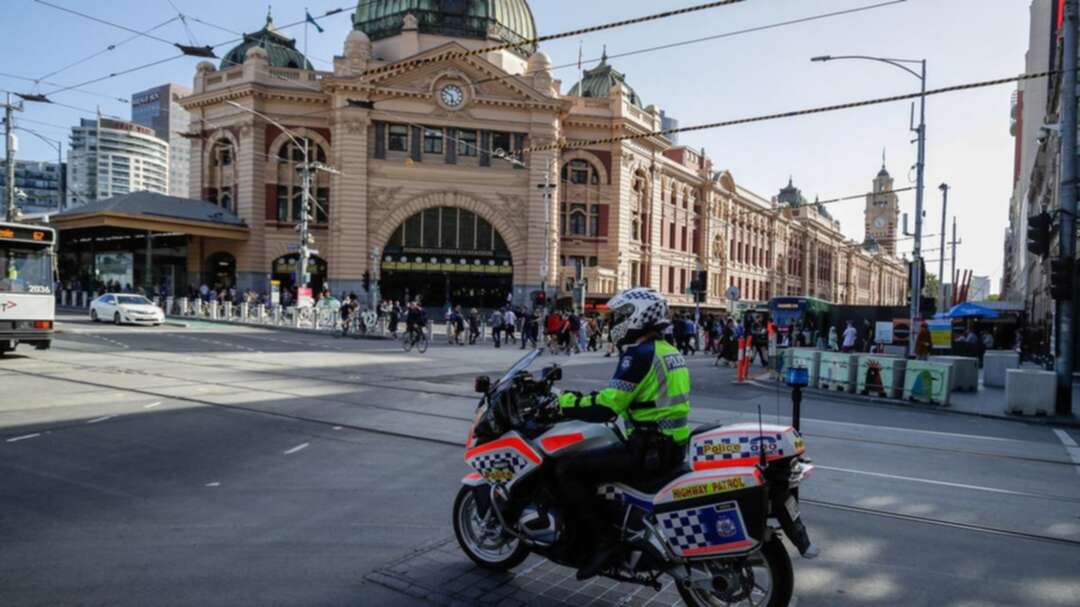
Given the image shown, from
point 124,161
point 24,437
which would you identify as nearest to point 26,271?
point 24,437

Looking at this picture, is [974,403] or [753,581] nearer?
[753,581]

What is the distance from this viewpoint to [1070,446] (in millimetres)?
10469

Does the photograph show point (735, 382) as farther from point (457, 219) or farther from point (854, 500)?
point (457, 219)

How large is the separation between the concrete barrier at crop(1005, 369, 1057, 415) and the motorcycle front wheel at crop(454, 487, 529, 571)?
12513mm

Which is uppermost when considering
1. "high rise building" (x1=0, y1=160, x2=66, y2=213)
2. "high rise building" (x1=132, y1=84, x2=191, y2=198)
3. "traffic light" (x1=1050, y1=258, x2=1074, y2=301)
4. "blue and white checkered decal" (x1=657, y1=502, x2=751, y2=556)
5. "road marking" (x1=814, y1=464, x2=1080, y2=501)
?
"high rise building" (x1=132, y1=84, x2=191, y2=198)

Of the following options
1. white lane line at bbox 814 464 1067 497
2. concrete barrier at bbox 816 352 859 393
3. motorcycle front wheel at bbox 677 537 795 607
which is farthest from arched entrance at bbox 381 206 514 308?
motorcycle front wheel at bbox 677 537 795 607

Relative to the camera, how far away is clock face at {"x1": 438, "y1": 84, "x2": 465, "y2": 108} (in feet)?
143

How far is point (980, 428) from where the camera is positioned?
11992 mm

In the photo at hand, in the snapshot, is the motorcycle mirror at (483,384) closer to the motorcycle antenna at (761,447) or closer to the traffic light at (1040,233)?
the motorcycle antenna at (761,447)

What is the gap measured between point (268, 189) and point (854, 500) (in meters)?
43.2

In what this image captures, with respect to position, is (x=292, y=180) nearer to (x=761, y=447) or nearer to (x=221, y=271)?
(x=221, y=271)

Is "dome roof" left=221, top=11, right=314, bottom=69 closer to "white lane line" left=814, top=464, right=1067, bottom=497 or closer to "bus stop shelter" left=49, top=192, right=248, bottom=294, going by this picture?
"bus stop shelter" left=49, top=192, right=248, bottom=294

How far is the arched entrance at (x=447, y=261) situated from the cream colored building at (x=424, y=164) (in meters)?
0.07

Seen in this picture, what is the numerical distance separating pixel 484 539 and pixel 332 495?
214 centimetres
